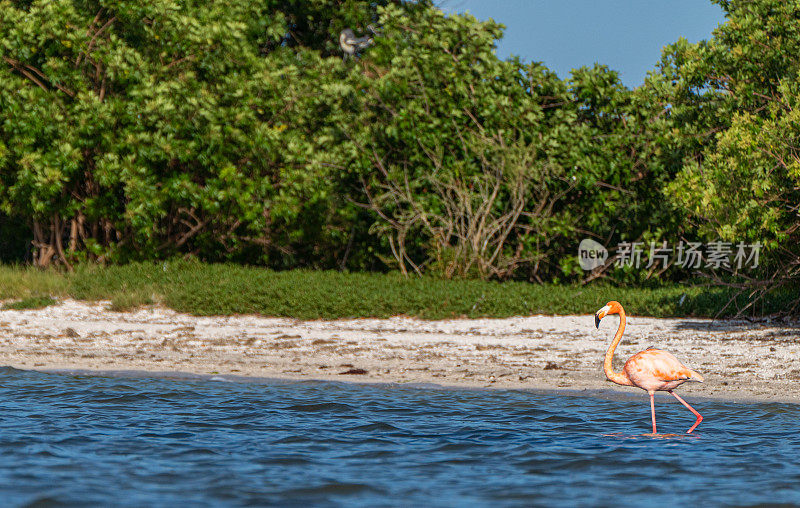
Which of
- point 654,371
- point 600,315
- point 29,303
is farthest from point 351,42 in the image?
point 600,315

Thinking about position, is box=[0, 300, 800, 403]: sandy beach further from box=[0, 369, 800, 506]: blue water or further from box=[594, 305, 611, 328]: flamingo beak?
box=[594, 305, 611, 328]: flamingo beak

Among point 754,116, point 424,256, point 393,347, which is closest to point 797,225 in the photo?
point 754,116

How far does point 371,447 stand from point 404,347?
515 cm

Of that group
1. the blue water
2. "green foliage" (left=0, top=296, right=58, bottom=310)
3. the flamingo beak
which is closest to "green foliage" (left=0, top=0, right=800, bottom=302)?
"green foliage" (left=0, top=296, right=58, bottom=310)

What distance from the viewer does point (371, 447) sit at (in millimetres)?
7543

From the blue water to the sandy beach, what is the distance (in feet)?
2.58

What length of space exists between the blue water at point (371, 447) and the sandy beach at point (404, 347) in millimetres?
786

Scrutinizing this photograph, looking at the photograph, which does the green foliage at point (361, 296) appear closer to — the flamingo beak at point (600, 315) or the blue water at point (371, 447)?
the blue water at point (371, 447)

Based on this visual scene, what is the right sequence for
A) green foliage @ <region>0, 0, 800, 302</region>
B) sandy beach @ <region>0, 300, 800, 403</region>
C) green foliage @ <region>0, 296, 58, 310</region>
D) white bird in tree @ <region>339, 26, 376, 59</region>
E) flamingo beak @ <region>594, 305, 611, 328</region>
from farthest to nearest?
Result: white bird in tree @ <region>339, 26, 376, 59</region>, green foliage @ <region>0, 0, 800, 302</region>, green foliage @ <region>0, 296, 58, 310</region>, sandy beach @ <region>0, 300, 800, 403</region>, flamingo beak @ <region>594, 305, 611, 328</region>

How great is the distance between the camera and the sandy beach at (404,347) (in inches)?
410

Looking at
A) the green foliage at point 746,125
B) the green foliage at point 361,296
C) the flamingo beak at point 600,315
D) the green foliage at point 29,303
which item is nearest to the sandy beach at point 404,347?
the green foliage at point 29,303

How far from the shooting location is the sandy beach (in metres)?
10.4

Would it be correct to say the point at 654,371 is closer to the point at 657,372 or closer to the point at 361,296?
the point at 657,372

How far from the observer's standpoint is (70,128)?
762 inches
